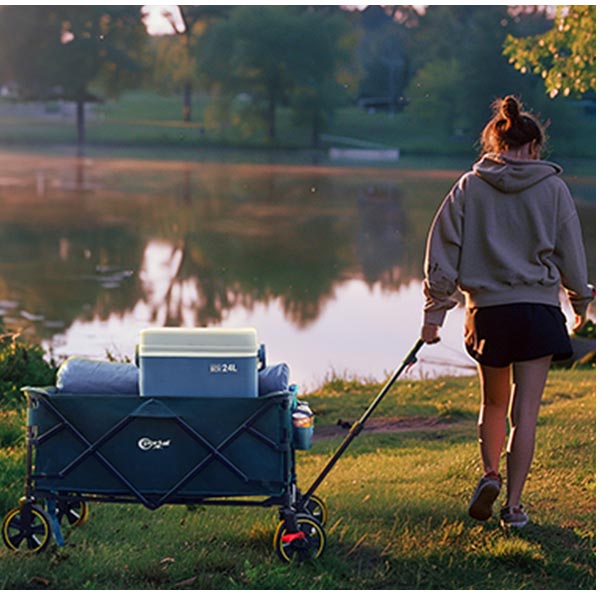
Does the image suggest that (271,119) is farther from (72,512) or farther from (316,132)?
(72,512)

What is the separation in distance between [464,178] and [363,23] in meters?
64.5

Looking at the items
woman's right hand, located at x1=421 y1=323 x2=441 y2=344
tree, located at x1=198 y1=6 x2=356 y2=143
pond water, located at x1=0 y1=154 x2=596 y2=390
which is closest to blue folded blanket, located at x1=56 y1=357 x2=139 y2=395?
woman's right hand, located at x1=421 y1=323 x2=441 y2=344

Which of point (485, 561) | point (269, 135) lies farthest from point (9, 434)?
point (269, 135)

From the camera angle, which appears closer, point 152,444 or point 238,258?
point 152,444

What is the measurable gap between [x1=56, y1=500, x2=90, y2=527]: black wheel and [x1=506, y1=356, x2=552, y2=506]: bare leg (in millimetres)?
1830

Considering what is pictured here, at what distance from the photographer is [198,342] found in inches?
181

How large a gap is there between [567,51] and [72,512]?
1031 cm

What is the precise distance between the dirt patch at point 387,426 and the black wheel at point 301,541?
11.5 ft

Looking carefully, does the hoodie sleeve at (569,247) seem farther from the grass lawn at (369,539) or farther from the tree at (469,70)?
the tree at (469,70)

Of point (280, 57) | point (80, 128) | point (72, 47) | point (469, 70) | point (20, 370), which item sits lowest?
point (20, 370)

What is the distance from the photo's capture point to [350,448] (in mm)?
7371

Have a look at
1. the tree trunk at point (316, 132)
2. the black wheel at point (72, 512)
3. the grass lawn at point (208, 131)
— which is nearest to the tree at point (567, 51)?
the black wheel at point (72, 512)

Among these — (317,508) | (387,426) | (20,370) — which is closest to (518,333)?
(317,508)

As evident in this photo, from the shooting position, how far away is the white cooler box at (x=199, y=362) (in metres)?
4.58
